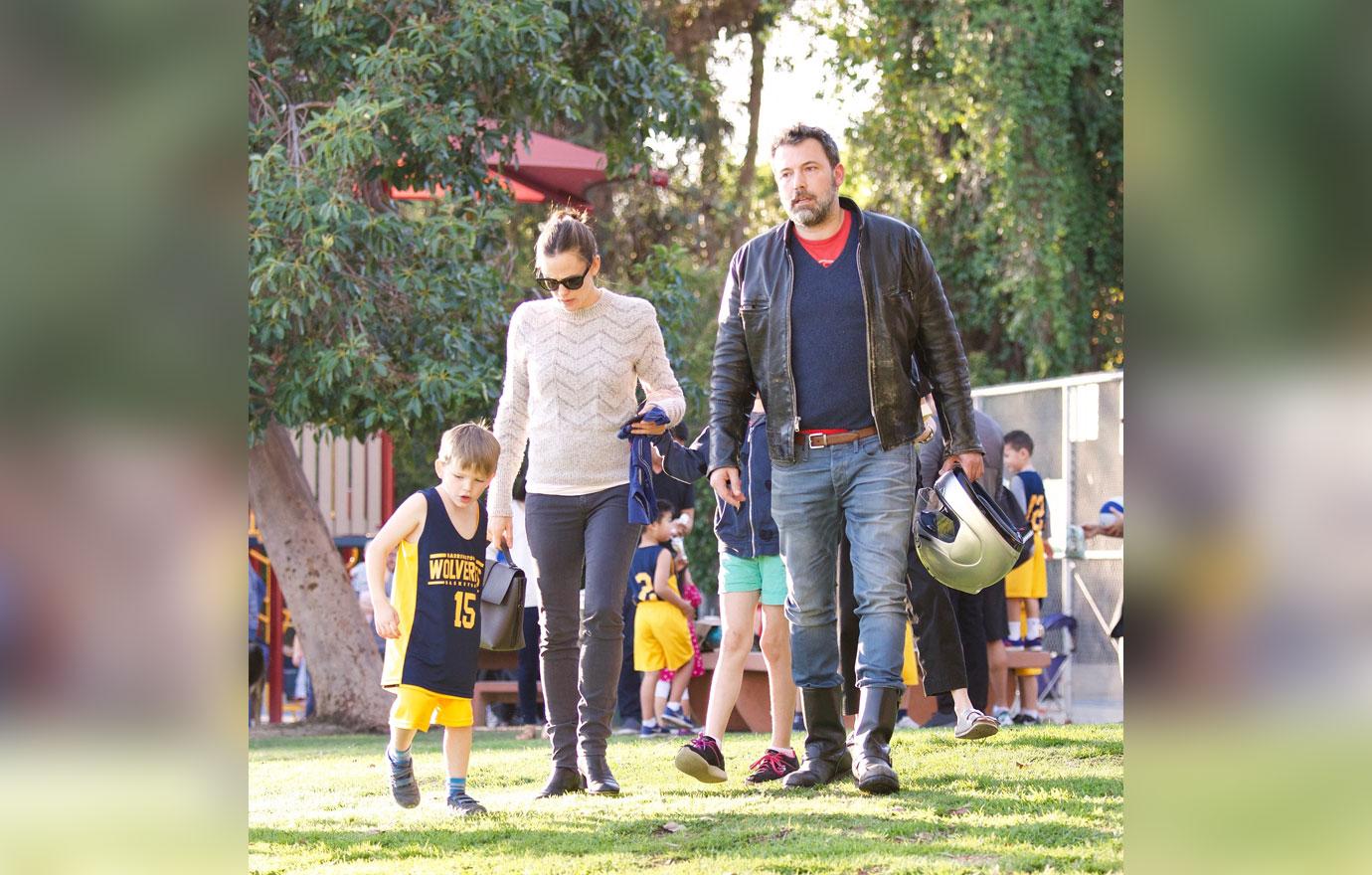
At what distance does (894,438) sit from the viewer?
19.3 ft

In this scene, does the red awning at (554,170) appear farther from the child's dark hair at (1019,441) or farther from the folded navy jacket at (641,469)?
the folded navy jacket at (641,469)

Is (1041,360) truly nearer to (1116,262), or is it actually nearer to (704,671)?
(1116,262)

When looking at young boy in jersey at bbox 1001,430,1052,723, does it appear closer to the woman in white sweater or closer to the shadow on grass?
the woman in white sweater

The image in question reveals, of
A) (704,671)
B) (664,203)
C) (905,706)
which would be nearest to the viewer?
(905,706)

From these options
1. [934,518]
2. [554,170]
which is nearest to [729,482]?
[934,518]

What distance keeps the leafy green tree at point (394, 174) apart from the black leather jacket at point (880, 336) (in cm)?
543

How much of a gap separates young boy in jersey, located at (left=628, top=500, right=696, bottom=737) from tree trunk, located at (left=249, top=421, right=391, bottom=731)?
355 centimetres

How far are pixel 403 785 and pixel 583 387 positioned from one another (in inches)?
64.6

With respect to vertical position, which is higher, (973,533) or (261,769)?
(973,533)

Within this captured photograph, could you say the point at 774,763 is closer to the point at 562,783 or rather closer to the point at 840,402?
the point at 562,783

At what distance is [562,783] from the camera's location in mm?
6402
